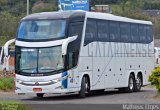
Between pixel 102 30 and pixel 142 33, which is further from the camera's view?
pixel 142 33

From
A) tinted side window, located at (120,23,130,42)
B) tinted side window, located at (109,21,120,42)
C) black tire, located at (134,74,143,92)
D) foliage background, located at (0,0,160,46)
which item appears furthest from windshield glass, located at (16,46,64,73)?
foliage background, located at (0,0,160,46)

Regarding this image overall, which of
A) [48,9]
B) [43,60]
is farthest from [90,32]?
[48,9]

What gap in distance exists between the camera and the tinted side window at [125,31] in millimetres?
33094

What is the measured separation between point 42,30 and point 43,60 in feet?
4.39

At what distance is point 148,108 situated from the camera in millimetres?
22328

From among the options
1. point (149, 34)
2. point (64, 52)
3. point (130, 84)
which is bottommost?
point (130, 84)

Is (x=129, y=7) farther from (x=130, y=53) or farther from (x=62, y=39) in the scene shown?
(x=62, y=39)

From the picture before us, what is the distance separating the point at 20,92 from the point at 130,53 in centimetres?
847

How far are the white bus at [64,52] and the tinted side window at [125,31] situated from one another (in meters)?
1.29

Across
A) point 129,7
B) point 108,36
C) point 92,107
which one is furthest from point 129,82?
point 129,7

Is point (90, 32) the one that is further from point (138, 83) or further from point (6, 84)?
point (138, 83)

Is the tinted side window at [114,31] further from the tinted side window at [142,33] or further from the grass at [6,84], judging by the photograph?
the grass at [6,84]

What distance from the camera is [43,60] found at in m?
27.3

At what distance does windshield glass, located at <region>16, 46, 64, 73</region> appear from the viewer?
27281 mm
